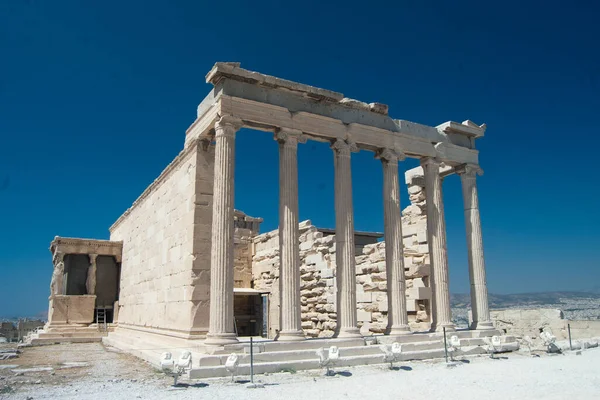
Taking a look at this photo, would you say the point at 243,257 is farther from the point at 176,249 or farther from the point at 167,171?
the point at 176,249

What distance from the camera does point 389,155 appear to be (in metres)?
16.4

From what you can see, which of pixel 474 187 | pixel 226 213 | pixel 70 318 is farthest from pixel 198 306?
pixel 70 318

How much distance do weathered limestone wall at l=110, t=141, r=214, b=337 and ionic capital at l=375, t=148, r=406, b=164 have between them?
17.7ft

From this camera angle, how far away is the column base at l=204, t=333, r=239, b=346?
12.1 m

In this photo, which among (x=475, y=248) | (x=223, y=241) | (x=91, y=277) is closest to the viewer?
(x=223, y=241)

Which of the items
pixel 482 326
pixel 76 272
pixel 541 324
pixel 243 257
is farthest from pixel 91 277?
pixel 541 324

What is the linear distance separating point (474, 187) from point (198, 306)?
10663mm

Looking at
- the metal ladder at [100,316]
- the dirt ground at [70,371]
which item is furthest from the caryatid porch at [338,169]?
the metal ladder at [100,316]

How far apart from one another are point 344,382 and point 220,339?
3214mm

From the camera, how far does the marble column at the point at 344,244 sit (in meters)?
14.3

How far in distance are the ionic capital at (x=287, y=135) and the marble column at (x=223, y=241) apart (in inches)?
50.0

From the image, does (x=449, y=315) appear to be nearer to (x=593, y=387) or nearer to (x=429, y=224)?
(x=429, y=224)

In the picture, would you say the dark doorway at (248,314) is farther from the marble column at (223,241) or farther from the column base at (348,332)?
the marble column at (223,241)

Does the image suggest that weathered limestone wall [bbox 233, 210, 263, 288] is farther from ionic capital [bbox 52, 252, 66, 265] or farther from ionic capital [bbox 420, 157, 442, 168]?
ionic capital [bbox 420, 157, 442, 168]
